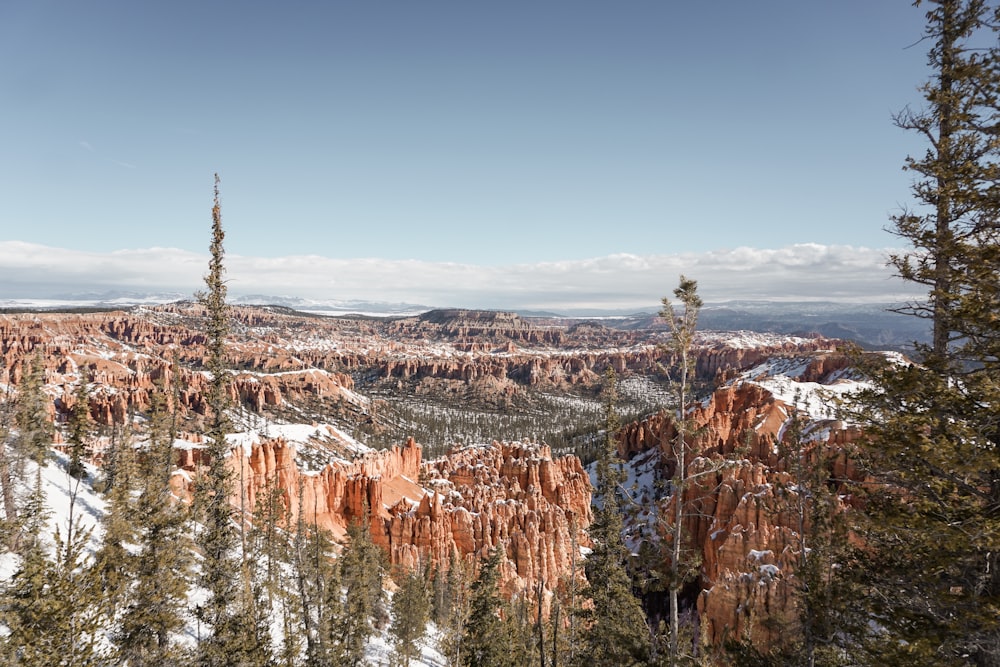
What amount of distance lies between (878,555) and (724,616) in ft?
130

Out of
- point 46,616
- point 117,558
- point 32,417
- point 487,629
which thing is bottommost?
point 487,629

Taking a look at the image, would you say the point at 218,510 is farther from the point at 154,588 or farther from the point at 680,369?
the point at 680,369

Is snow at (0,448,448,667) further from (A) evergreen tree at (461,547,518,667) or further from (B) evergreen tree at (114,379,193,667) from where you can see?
(B) evergreen tree at (114,379,193,667)

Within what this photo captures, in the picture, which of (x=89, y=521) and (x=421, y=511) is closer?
(x=89, y=521)

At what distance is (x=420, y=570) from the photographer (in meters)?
56.2

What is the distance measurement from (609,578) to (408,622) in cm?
1940

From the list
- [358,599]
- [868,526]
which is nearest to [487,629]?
[358,599]

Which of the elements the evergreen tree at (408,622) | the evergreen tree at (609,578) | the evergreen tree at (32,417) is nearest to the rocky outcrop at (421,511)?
the evergreen tree at (408,622)

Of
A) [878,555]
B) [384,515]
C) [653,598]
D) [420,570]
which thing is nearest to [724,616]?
[653,598]

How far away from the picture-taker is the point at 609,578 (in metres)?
23.0

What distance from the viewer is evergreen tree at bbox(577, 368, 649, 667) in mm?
21859

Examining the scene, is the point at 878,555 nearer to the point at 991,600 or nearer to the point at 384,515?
the point at 991,600

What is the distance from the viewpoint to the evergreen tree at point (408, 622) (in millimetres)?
34875

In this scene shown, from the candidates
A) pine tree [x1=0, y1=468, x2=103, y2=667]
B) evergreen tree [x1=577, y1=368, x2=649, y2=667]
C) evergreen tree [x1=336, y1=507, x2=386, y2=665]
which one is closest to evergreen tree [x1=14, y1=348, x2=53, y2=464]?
evergreen tree [x1=336, y1=507, x2=386, y2=665]
